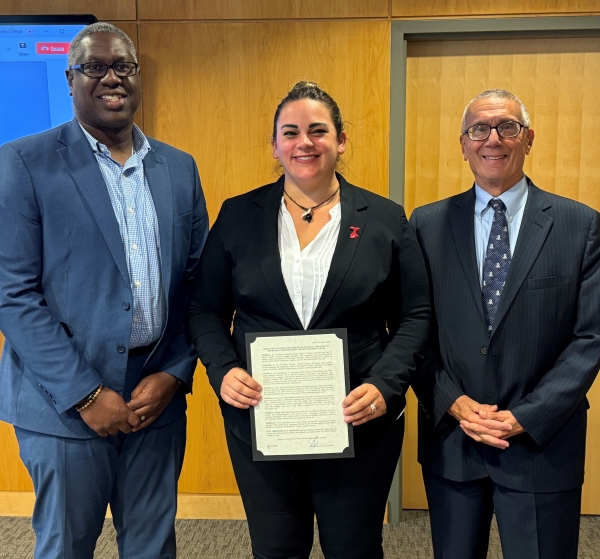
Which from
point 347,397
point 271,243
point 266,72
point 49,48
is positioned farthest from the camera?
point 266,72

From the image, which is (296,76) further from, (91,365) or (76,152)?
(91,365)

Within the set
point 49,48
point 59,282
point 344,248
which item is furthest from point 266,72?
point 59,282

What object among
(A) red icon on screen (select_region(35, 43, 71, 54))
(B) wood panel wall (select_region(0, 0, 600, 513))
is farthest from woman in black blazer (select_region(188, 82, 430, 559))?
(A) red icon on screen (select_region(35, 43, 71, 54))

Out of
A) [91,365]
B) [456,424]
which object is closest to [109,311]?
[91,365]

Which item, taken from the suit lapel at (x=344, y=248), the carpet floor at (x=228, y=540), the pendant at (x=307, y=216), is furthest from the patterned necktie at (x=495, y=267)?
the carpet floor at (x=228, y=540)

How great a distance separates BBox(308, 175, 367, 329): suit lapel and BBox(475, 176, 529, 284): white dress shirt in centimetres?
34

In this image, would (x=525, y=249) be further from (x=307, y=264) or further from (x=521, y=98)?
(x=521, y=98)

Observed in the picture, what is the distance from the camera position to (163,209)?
1.93 meters

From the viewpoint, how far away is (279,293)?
179 centimetres

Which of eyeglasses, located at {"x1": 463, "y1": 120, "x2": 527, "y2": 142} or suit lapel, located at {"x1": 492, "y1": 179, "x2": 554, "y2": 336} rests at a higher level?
eyeglasses, located at {"x1": 463, "y1": 120, "x2": 527, "y2": 142}

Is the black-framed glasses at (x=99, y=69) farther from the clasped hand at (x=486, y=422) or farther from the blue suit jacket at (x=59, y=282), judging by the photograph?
the clasped hand at (x=486, y=422)

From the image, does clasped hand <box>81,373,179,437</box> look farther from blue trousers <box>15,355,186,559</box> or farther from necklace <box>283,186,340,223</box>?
necklace <box>283,186,340,223</box>

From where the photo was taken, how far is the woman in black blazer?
1792 millimetres

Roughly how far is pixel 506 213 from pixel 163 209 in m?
0.98
